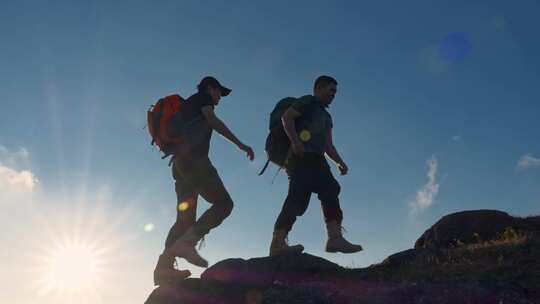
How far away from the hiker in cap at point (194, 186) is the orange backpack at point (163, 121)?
0.38ft

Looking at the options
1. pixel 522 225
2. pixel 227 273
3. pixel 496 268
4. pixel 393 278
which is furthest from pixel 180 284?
pixel 522 225

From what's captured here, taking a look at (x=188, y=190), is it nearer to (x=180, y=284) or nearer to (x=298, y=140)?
(x=180, y=284)

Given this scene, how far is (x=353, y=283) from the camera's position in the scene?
288 inches

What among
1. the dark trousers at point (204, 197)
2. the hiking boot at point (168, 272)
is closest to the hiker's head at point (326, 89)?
the dark trousers at point (204, 197)

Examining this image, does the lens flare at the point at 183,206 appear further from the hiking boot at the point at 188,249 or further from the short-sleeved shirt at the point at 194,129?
the short-sleeved shirt at the point at 194,129

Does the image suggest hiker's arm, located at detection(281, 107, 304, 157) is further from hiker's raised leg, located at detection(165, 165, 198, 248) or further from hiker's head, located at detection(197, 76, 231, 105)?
hiker's raised leg, located at detection(165, 165, 198, 248)

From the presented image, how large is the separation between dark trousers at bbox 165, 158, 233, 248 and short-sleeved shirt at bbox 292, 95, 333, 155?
158cm

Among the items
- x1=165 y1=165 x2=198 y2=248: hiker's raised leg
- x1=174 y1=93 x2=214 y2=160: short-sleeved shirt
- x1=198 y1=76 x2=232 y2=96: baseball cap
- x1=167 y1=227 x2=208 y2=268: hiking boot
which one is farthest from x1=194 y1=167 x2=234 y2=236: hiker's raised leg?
x1=198 y1=76 x2=232 y2=96: baseball cap

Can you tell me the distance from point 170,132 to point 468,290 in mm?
4372

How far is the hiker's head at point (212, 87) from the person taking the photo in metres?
7.69

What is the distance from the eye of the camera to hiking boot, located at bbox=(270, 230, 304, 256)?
7.95m

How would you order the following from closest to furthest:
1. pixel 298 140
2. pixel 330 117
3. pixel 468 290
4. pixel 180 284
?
pixel 468 290
pixel 180 284
pixel 298 140
pixel 330 117

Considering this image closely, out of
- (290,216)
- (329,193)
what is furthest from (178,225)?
(329,193)

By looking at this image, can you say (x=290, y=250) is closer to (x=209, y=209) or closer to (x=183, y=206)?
(x=209, y=209)
